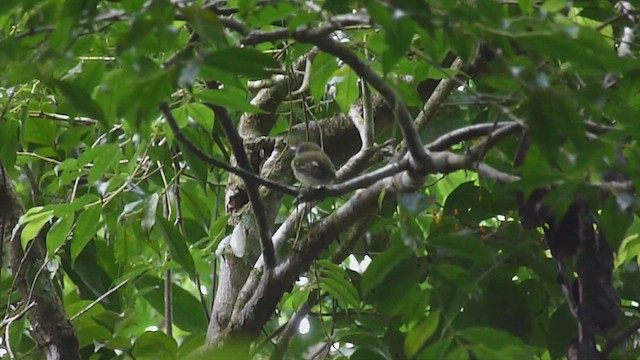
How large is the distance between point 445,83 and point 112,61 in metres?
0.77

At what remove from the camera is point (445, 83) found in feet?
7.69

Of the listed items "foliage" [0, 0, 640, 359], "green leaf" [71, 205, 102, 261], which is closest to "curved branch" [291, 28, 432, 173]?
"foliage" [0, 0, 640, 359]

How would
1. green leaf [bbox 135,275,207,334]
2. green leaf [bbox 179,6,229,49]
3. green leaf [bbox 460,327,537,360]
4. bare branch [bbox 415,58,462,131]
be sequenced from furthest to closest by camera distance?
green leaf [bbox 135,275,207,334] < bare branch [bbox 415,58,462,131] < green leaf [bbox 460,327,537,360] < green leaf [bbox 179,6,229,49]

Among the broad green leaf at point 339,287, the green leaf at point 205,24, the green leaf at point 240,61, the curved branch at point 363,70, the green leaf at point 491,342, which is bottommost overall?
the broad green leaf at point 339,287

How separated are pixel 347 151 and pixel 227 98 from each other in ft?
3.15

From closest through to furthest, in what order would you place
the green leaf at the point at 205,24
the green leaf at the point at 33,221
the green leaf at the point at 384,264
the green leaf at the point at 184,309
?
the green leaf at the point at 205,24 < the green leaf at the point at 384,264 < the green leaf at the point at 33,221 < the green leaf at the point at 184,309

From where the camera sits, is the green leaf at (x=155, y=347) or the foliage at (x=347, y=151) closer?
the foliage at (x=347, y=151)

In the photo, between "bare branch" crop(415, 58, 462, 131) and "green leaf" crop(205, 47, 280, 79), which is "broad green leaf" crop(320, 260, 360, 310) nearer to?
"bare branch" crop(415, 58, 462, 131)

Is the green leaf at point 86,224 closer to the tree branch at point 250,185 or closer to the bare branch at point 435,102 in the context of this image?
the tree branch at point 250,185

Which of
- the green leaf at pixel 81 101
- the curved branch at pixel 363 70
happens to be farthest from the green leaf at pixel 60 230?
the curved branch at pixel 363 70

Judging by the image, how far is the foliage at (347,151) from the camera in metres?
1.40

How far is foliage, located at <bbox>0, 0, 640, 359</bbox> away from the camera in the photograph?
140 centimetres

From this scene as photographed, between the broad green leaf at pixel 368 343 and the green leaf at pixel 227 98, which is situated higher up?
the green leaf at pixel 227 98

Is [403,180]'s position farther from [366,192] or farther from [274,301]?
[274,301]
